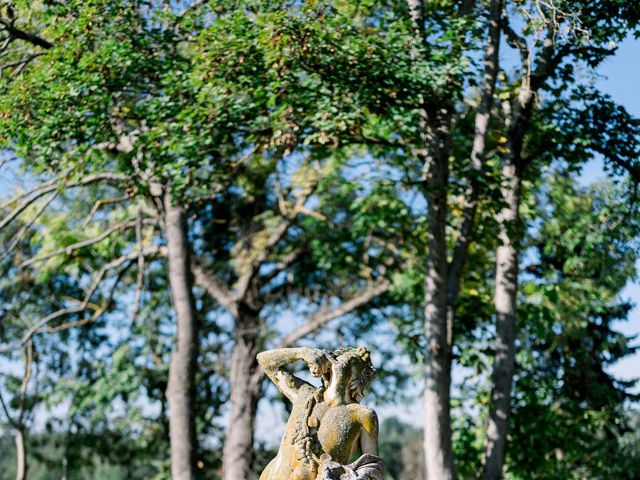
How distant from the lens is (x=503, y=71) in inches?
624

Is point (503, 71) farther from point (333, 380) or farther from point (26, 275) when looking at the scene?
point (26, 275)

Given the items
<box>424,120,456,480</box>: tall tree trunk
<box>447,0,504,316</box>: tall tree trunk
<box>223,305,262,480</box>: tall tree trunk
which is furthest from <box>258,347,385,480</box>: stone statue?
<box>223,305,262,480</box>: tall tree trunk

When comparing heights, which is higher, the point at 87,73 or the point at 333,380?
the point at 87,73

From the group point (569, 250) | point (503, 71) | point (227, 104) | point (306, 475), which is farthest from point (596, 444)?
point (306, 475)

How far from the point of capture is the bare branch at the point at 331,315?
20938 mm

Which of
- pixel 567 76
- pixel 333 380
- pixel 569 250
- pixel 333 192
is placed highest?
pixel 333 192

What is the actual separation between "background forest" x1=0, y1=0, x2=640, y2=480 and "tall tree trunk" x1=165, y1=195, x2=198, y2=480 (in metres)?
0.04

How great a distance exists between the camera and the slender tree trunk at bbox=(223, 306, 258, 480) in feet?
63.7

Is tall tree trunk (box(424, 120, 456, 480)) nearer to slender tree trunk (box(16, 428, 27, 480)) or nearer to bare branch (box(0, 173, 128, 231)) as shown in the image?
bare branch (box(0, 173, 128, 231))

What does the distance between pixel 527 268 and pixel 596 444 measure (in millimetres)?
4722

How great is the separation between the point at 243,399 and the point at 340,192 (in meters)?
4.86

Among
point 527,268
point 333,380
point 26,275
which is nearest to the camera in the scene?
point 333,380

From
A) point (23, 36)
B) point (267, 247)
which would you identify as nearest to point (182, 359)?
point (23, 36)

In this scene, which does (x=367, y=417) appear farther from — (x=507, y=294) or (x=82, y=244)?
(x=82, y=244)
